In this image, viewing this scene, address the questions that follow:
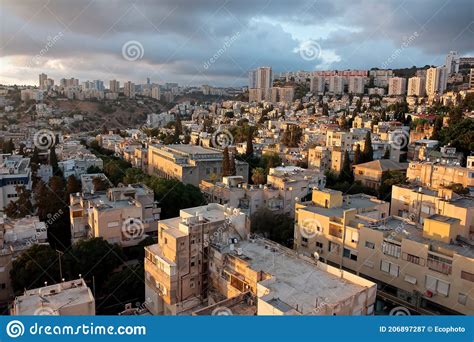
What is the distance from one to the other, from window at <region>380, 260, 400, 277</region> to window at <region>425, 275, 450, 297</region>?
472 mm

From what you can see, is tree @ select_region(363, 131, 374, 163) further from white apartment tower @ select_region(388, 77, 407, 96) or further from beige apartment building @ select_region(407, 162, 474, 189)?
white apartment tower @ select_region(388, 77, 407, 96)

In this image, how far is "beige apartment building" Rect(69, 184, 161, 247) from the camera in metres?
8.27

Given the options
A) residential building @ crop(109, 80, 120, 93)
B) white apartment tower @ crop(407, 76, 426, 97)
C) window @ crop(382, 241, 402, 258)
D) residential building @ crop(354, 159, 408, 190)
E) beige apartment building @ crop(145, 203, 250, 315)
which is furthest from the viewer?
residential building @ crop(109, 80, 120, 93)

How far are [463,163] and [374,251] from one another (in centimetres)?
896

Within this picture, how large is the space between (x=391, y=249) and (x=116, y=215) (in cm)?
Answer: 514

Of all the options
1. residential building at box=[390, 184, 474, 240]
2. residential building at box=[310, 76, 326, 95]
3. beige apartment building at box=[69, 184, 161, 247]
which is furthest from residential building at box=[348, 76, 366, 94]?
beige apartment building at box=[69, 184, 161, 247]

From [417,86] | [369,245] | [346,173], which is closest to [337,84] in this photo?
[417,86]

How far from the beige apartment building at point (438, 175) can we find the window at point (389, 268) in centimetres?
532

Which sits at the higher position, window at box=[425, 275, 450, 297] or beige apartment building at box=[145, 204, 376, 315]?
beige apartment building at box=[145, 204, 376, 315]

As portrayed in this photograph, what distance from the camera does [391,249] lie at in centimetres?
649

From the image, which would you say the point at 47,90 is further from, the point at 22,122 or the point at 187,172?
the point at 187,172

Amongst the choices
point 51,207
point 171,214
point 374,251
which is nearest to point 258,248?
point 374,251

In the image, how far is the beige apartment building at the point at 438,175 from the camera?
11.1m

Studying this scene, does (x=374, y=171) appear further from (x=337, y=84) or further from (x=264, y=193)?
(x=337, y=84)
